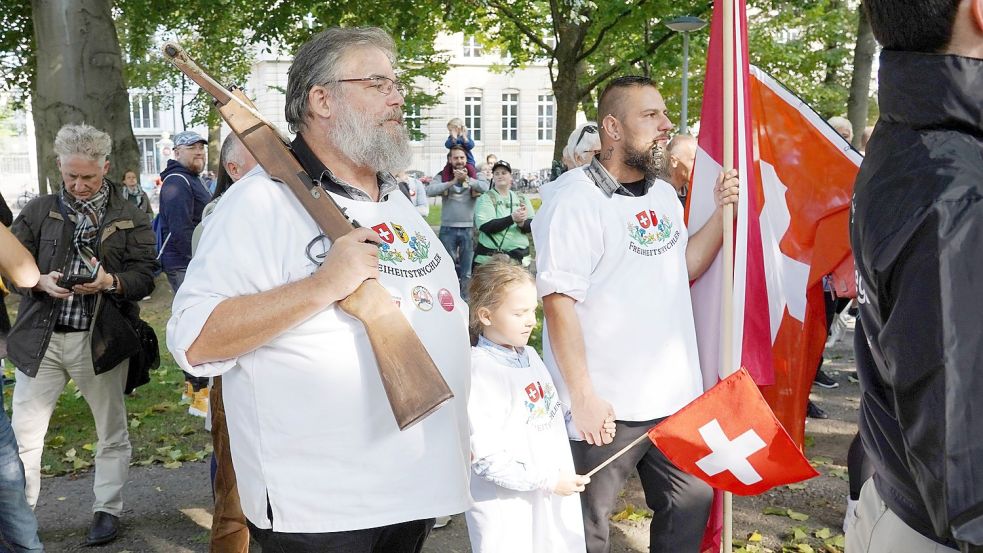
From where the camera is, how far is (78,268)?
4531mm

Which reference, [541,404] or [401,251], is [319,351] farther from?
[541,404]

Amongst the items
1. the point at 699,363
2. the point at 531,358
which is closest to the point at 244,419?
the point at 531,358

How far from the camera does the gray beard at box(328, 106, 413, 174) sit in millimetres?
2346

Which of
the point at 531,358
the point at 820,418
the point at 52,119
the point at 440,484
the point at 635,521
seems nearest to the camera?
the point at 440,484

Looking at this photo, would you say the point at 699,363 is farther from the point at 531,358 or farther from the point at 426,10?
the point at 426,10

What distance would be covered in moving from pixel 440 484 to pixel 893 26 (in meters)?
1.48

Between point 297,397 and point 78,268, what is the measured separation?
2.88 m

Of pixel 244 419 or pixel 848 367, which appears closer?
pixel 244 419

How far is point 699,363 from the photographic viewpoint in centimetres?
350

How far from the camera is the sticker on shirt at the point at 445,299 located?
2408mm

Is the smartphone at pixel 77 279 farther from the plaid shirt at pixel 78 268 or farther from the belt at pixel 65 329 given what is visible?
the belt at pixel 65 329

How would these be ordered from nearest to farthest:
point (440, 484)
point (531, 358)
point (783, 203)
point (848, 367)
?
point (440, 484), point (531, 358), point (783, 203), point (848, 367)

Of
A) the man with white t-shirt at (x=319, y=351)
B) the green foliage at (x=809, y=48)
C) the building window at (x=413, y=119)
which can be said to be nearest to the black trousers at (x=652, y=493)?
the man with white t-shirt at (x=319, y=351)

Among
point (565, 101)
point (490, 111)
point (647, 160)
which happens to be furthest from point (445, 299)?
point (490, 111)
